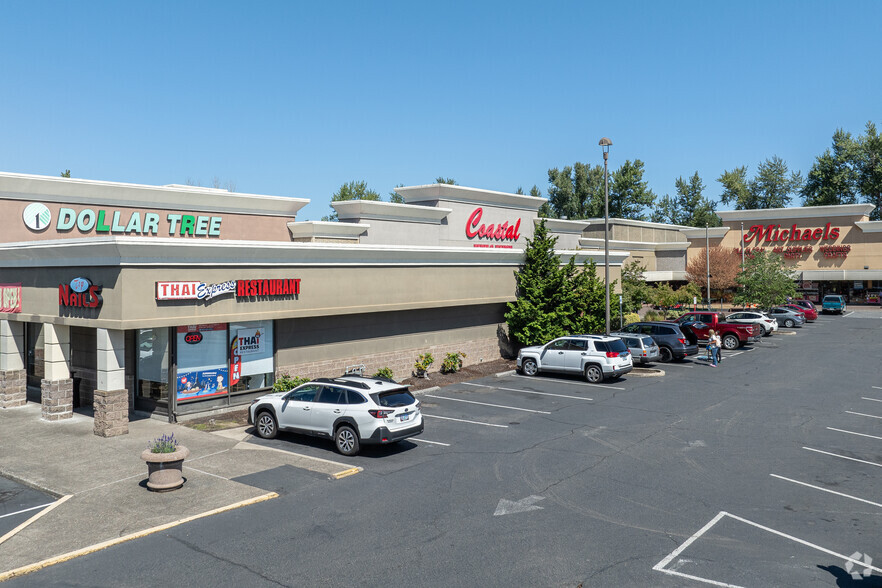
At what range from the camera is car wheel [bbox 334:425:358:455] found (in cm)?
1666

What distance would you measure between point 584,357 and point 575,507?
15402mm

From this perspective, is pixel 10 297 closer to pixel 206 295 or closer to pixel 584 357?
pixel 206 295

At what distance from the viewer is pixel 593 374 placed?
27.6 m

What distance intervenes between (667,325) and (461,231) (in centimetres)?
1142

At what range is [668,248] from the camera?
227 ft

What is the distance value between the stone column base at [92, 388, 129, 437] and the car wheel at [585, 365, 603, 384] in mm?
17451

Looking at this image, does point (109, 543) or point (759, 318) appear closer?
point (109, 543)

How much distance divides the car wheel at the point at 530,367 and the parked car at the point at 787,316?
94.9 ft

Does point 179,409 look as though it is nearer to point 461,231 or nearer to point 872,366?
point 461,231

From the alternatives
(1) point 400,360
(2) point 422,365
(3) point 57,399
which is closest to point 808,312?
(2) point 422,365

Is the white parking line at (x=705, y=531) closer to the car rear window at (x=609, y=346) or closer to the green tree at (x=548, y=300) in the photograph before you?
the car rear window at (x=609, y=346)

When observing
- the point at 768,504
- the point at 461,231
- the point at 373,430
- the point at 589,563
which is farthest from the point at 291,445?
the point at 461,231

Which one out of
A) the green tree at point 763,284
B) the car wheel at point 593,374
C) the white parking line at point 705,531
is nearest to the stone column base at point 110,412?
the white parking line at point 705,531

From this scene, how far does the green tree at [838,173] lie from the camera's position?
308 ft
